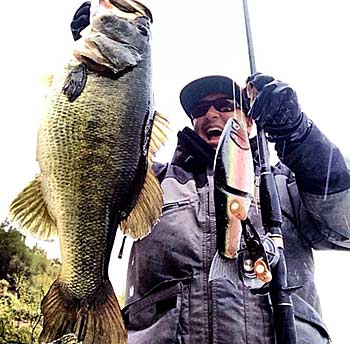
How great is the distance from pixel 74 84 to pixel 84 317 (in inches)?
29.3

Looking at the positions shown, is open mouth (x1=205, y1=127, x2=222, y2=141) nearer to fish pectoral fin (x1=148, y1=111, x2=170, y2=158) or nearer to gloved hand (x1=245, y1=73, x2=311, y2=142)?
gloved hand (x1=245, y1=73, x2=311, y2=142)

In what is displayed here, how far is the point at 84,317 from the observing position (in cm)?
202

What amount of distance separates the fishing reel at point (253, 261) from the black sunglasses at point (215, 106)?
125 centimetres

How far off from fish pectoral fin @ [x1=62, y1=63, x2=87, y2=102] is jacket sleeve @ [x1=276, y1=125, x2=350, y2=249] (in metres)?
1.06

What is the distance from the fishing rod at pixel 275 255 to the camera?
2.27 m

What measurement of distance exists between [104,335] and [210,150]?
1.39 metres

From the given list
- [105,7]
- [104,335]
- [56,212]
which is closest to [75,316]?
[104,335]

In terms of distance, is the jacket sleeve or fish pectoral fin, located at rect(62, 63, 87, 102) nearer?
fish pectoral fin, located at rect(62, 63, 87, 102)

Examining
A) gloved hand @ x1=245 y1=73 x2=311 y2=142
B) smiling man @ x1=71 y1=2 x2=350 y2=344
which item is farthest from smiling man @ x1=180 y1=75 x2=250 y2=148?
gloved hand @ x1=245 y1=73 x2=311 y2=142

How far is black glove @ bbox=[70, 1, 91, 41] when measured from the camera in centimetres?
260

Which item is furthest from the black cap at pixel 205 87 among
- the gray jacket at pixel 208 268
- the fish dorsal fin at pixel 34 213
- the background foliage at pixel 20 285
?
the background foliage at pixel 20 285

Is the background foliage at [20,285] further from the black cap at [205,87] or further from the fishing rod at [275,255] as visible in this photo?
the fishing rod at [275,255]

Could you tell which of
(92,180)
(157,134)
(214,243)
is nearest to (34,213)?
(92,180)

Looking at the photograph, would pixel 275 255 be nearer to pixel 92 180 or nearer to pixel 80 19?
pixel 92 180
